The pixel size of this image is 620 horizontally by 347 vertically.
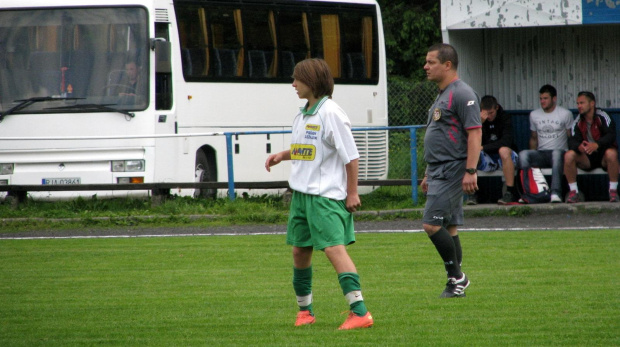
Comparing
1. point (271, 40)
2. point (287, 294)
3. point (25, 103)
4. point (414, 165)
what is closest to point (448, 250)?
point (287, 294)

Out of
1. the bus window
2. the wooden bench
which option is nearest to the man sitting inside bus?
the bus window

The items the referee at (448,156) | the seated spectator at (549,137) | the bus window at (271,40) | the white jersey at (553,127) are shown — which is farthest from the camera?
the bus window at (271,40)

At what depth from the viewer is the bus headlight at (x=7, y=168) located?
52.3ft

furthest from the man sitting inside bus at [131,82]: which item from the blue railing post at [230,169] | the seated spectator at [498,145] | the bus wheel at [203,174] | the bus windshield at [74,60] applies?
the seated spectator at [498,145]

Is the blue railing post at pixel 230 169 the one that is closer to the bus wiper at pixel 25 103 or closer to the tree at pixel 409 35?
the bus wiper at pixel 25 103

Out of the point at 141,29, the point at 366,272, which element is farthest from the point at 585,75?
the point at 366,272

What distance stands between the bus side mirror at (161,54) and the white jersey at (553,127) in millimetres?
5205

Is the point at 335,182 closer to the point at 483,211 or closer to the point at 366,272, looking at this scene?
the point at 366,272

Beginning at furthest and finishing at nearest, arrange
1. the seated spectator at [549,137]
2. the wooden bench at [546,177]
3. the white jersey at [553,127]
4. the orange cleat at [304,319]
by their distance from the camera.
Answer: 1. the wooden bench at [546,177]
2. the white jersey at [553,127]
3. the seated spectator at [549,137]
4. the orange cleat at [304,319]

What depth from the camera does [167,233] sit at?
13.4 metres

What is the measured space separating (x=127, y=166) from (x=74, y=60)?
1.68 m

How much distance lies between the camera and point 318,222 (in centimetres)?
611

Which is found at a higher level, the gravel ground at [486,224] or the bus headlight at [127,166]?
the bus headlight at [127,166]

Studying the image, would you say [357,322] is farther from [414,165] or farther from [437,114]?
[414,165]
